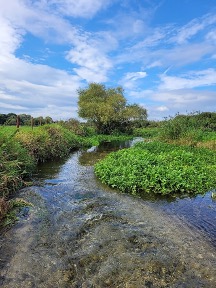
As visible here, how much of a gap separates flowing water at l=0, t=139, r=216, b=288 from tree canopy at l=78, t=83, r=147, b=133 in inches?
1301

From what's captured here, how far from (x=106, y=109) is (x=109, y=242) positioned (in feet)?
119

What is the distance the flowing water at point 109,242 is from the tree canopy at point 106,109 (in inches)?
1301

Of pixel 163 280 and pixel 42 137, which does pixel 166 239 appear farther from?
pixel 42 137

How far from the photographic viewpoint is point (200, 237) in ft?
20.2

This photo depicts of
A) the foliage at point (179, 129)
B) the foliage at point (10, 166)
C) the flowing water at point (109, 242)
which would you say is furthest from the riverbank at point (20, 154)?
the foliage at point (179, 129)

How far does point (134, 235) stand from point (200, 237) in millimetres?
1449

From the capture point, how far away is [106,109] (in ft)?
136

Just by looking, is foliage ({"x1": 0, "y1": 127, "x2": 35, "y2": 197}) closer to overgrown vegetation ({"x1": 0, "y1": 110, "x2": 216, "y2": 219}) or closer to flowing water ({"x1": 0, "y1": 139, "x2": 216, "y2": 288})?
overgrown vegetation ({"x1": 0, "y1": 110, "x2": 216, "y2": 219})

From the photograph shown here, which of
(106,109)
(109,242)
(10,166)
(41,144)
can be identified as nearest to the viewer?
(109,242)

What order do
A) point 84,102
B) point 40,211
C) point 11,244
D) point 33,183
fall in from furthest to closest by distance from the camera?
point 84,102
point 33,183
point 40,211
point 11,244

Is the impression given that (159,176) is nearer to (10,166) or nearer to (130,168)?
(130,168)

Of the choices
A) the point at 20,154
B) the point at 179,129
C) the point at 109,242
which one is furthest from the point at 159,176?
the point at 179,129

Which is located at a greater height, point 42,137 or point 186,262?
point 42,137

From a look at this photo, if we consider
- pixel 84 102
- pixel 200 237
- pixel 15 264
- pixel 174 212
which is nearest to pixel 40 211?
pixel 15 264
